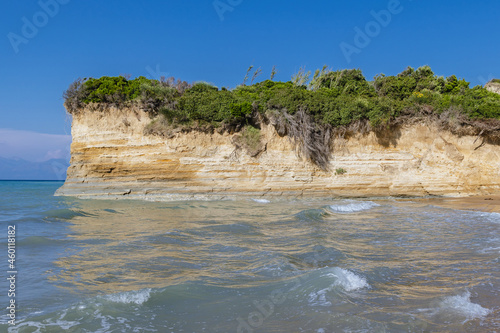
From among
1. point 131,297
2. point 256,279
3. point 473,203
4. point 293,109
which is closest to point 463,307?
point 256,279

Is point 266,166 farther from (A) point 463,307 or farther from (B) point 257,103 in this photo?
(A) point 463,307

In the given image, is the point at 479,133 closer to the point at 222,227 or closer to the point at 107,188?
the point at 222,227

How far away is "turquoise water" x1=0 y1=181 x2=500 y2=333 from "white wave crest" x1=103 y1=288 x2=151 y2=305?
1 cm

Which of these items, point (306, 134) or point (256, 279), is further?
point (306, 134)

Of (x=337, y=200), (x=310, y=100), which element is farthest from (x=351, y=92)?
(x=337, y=200)

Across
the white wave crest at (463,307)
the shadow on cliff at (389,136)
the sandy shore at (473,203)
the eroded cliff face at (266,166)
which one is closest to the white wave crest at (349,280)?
the white wave crest at (463,307)

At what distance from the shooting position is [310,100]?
20.1m

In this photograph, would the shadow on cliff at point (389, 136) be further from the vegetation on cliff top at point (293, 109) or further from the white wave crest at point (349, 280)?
the white wave crest at point (349, 280)

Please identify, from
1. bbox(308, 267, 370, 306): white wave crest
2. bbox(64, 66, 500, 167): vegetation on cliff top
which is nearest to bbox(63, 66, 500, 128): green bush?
bbox(64, 66, 500, 167): vegetation on cliff top

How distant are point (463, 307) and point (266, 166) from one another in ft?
50.8

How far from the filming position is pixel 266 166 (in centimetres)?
1927

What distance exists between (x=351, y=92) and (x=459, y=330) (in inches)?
920

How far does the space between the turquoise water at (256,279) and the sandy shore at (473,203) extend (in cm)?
535

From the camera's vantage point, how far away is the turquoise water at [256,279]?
3.74 metres
